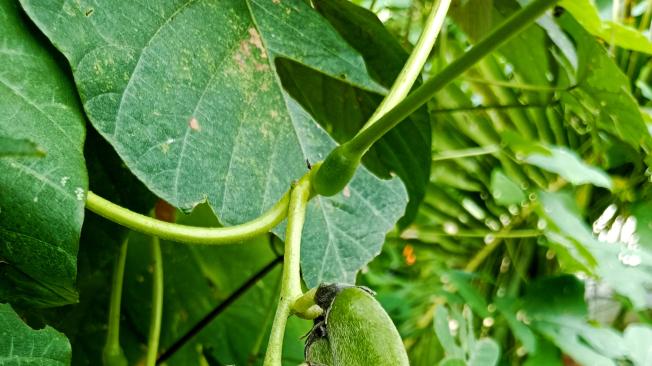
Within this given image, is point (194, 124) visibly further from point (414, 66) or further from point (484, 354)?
point (484, 354)

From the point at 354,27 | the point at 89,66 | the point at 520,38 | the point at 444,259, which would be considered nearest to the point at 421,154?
the point at 354,27

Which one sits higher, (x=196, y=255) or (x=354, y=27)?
(x=354, y=27)

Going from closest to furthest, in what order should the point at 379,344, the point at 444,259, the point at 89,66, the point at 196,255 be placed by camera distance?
the point at 379,344 < the point at 89,66 < the point at 196,255 < the point at 444,259

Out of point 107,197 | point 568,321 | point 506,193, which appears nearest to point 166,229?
point 107,197

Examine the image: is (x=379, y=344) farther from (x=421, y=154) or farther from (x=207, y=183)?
(x=421, y=154)

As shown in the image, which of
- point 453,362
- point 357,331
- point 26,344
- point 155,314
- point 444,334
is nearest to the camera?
point 357,331

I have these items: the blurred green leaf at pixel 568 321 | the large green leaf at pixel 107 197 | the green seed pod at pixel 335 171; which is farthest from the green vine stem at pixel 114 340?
the blurred green leaf at pixel 568 321

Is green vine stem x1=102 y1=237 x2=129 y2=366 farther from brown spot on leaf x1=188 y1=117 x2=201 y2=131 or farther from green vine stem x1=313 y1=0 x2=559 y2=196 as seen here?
green vine stem x1=313 y1=0 x2=559 y2=196
